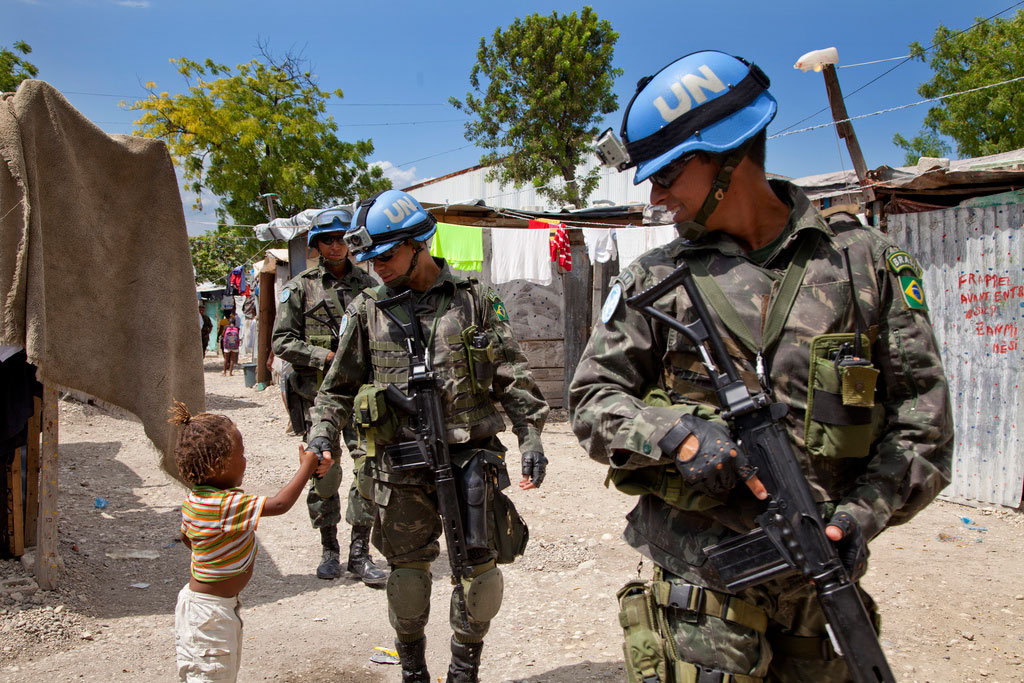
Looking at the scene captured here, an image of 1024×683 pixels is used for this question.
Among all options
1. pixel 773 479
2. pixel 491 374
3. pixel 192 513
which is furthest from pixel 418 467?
pixel 773 479

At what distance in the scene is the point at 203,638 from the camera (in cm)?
268

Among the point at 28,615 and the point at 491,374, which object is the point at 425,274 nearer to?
the point at 491,374

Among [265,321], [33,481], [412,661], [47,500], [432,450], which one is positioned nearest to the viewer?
[432,450]

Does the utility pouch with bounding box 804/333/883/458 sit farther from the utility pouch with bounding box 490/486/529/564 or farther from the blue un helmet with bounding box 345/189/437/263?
the blue un helmet with bounding box 345/189/437/263

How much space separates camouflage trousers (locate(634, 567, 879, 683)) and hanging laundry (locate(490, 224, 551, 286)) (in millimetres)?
8032

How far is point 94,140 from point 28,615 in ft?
8.59

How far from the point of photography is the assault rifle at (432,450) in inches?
123

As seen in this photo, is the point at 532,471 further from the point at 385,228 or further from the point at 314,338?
the point at 314,338

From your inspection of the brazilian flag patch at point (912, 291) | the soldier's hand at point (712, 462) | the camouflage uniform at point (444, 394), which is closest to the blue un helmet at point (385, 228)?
the camouflage uniform at point (444, 394)

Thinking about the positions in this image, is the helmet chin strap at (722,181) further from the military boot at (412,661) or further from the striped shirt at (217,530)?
the military boot at (412,661)

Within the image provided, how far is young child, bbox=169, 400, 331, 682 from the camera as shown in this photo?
2678 mm

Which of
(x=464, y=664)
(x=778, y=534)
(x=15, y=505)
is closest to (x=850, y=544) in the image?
(x=778, y=534)

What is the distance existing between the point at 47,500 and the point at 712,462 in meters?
4.14

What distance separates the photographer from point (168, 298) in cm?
444
